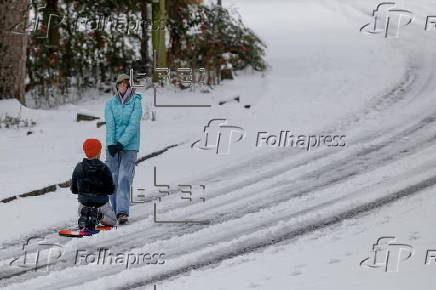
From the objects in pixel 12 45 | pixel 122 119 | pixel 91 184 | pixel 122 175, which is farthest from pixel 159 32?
pixel 91 184

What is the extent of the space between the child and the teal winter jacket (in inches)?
24.8

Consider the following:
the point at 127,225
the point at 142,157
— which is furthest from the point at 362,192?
the point at 142,157

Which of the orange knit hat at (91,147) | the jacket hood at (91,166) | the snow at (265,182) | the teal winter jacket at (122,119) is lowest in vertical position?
the snow at (265,182)

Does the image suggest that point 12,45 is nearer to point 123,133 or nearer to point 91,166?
point 123,133

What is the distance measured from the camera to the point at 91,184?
29.5 feet

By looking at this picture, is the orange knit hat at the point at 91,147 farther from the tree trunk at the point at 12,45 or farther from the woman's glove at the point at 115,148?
the tree trunk at the point at 12,45

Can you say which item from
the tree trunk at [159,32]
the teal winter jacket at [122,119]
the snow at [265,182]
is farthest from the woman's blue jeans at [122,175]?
the tree trunk at [159,32]

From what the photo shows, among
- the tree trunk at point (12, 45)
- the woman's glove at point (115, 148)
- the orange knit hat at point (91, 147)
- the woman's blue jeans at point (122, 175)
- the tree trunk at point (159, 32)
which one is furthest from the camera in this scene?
the tree trunk at point (159, 32)

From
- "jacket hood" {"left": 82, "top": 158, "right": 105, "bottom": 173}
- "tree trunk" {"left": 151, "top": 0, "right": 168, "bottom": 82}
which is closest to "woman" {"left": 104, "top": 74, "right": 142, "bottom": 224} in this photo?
"jacket hood" {"left": 82, "top": 158, "right": 105, "bottom": 173}

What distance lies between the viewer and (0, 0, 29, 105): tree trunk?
15125 mm

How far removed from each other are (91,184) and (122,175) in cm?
72

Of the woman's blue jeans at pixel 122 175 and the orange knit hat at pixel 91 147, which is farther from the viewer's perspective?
the woman's blue jeans at pixel 122 175

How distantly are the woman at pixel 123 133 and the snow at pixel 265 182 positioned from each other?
1.19ft

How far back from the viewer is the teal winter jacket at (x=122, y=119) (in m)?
9.58
